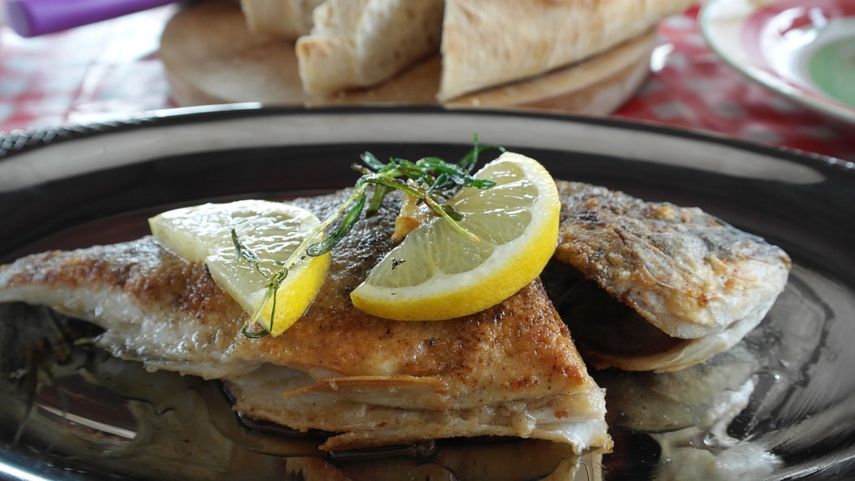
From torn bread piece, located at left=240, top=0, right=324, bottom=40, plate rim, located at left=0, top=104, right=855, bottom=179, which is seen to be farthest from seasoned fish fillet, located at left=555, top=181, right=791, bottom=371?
torn bread piece, located at left=240, top=0, right=324, bottom=40

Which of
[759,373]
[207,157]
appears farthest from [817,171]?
[207,157]

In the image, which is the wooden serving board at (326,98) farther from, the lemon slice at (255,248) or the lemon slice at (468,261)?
the lemon slice at (468,261)

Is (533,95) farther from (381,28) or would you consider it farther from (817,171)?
(817,171)

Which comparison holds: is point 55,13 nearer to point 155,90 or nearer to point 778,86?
point 155,90

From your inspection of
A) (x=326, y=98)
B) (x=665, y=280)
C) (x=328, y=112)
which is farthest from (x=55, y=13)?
(x=665, y=280)

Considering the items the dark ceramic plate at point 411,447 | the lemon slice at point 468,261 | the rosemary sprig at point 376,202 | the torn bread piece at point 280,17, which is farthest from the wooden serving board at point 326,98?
the lemon slice at point 468,261

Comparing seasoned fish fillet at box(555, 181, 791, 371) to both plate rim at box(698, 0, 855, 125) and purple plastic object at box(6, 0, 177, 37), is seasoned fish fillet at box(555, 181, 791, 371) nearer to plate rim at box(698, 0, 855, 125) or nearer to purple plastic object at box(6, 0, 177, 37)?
plate rim at box(698, 0, 855, 125)
